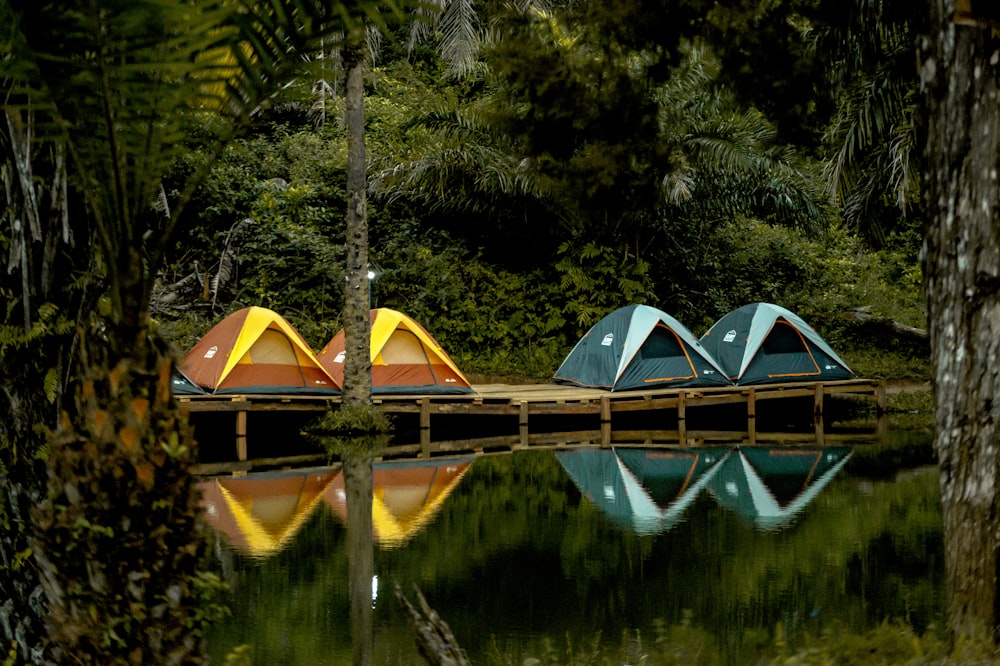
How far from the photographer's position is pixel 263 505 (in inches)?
468

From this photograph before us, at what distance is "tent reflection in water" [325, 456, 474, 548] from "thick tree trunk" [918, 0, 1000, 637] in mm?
5371

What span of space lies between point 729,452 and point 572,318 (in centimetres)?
787

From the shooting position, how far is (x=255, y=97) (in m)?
3.98

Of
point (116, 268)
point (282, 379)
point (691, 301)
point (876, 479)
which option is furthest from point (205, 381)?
point (116, 268)

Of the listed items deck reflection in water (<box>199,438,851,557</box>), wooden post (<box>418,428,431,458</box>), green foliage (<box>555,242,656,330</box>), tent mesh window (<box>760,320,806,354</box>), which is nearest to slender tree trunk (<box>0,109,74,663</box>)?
deck reflection in water (<box>199,438,851,557</box>)

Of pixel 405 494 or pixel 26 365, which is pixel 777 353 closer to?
pixel 405 494

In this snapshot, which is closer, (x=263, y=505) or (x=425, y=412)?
(x=263, y=505)

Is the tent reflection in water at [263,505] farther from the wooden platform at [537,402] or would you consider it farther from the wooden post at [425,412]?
the wooden post at [425,412]

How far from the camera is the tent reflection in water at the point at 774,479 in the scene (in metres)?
11.9

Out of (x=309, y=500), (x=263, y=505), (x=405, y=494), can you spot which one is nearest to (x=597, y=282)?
(x=405, y=494)

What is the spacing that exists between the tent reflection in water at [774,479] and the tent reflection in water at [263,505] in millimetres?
4551

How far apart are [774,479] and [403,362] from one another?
22.3 ft

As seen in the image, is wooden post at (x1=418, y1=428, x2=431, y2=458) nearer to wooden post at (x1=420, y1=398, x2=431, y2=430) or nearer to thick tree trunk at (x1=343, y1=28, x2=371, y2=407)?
wooden post at (x1=420, y1=398, x2=431, y2=430)

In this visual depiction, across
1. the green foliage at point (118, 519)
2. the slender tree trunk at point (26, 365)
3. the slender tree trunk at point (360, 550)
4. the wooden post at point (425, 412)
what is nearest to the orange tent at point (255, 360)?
the wooden post at point (425, 412)
